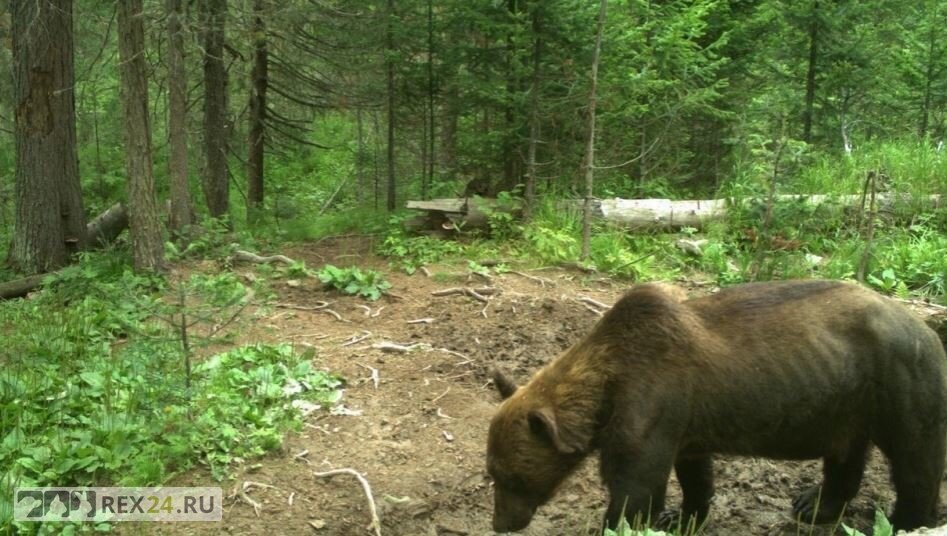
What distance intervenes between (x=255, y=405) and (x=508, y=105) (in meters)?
6.68

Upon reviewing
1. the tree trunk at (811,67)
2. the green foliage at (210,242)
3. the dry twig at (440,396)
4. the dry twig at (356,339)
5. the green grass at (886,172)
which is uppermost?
A: the tree trunk at (811,67)

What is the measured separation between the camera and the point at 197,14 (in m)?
12.1

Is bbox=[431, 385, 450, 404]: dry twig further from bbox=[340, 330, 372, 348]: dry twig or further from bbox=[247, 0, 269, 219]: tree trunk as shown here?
bbox=[247, 0, 269, 219]: tree trunk

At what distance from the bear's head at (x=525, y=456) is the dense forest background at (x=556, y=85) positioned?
529 cm

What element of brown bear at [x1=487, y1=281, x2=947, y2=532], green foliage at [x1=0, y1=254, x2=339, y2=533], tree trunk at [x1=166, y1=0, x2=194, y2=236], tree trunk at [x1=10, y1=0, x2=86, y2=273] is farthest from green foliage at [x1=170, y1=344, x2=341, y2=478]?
tree trunk at [x1=10, y1=0, x2=86, y2=273]

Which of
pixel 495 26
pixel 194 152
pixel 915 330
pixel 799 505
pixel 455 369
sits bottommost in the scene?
pixel 799 505

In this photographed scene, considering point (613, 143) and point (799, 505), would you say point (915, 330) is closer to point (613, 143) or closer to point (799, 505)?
point (799, 505)

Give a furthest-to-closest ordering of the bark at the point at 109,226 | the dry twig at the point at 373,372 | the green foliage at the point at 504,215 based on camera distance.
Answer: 1. the bark at the point at 109,226
2. the green foliage at the point at 504,215
3. the dry twig at the point at 373,372

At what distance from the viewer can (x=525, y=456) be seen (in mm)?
4293

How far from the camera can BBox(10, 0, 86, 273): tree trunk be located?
1027cm

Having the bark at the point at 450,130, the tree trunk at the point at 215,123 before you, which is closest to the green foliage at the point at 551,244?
the bark at the point at 450,130

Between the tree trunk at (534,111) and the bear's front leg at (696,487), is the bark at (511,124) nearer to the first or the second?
the tree trunk at (534,111)

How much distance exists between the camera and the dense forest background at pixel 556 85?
11.1m

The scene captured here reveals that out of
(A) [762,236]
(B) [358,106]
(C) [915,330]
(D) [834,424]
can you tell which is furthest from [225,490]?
(B) [358,106]
